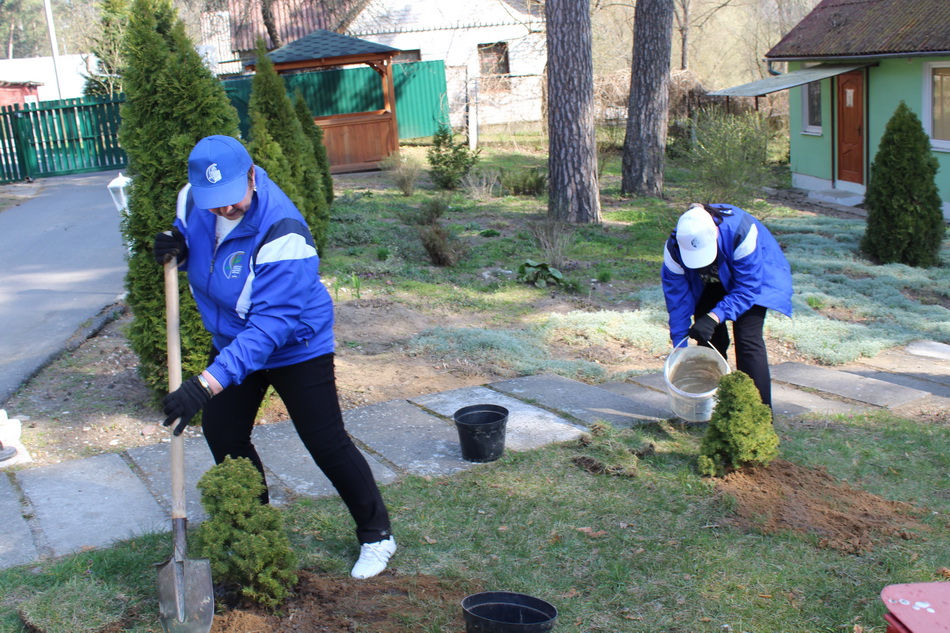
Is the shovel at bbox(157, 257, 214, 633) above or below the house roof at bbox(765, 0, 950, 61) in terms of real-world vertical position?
below

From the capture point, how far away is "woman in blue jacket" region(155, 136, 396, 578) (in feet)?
9.48

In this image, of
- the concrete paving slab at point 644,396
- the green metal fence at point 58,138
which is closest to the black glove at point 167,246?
the concrete paving slab at point 644,396

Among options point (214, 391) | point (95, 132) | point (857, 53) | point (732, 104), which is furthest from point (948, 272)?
point (95, 132)

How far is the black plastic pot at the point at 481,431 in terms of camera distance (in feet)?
14.6

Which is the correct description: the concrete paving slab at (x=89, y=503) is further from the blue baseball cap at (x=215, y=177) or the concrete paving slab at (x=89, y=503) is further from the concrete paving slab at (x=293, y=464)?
the blue baseball cap at (x=215, y=177)

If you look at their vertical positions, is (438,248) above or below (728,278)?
below

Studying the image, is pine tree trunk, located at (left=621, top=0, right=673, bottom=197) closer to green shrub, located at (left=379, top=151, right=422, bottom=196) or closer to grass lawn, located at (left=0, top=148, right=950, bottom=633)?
green shrub, located at (left=379, top=151, right=422, bottom=196)

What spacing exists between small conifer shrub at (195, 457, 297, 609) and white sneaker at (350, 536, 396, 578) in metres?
0.34

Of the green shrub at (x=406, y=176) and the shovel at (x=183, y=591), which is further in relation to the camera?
the green shrub at (x=406, y=176)

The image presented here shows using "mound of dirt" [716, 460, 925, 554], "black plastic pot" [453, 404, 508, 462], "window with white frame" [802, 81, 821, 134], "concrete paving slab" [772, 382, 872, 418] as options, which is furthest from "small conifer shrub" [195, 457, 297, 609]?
"window with white frame" [802, 81, 821, 134]

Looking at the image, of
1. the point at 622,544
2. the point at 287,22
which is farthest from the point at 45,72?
the point at 622,544

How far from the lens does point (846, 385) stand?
6.00 metres

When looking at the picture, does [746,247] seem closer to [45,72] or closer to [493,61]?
[493,61]

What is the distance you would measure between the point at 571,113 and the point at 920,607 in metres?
11.3
